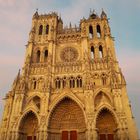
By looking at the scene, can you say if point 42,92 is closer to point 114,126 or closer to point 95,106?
point 95,106

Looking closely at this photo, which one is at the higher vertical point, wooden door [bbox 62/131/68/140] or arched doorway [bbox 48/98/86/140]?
arched doorway [bbox 48/98/86/140]

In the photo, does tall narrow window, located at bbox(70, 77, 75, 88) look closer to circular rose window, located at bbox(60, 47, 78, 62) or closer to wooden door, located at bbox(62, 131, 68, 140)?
circular rose window, located at bbox(60, 47, 78, 62)

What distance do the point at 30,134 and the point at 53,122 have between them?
10.1 ft

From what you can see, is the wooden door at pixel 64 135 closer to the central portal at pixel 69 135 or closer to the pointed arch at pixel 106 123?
the central portal at pixel 69 135


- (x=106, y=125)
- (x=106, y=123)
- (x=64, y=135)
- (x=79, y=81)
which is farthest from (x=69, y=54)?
(x=64, y=135)

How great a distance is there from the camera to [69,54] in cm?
2688

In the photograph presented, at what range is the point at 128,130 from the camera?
63.2ft

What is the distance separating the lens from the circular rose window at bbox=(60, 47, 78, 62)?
2656 centimetres

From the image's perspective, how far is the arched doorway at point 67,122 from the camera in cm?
2148

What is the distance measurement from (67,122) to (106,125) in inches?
186

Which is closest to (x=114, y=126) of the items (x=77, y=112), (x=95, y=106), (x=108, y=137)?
(x=108, y=137)

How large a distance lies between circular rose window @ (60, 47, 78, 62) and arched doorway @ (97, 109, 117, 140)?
8.91 m

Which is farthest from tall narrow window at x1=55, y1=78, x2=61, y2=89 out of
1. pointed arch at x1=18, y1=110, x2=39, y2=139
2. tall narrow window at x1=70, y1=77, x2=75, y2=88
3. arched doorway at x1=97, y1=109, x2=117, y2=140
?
arched doorway at x1=97, y1=109, x2=117, y2=140

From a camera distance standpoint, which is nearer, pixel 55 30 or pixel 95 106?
pixel 95 106
